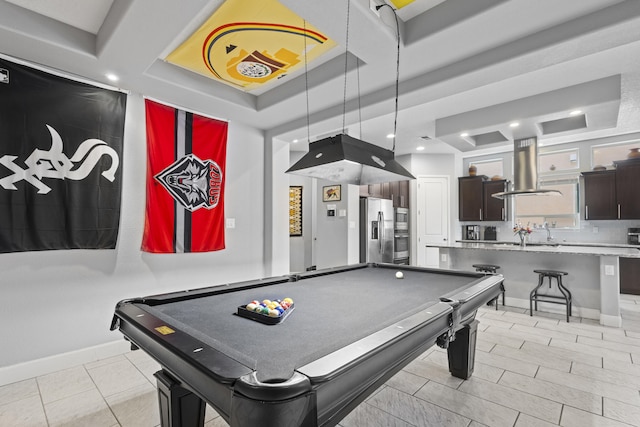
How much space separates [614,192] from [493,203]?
6.09ft

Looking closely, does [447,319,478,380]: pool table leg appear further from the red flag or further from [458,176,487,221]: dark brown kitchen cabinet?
[458,176,487,221]: dark brown kitchen cabinet

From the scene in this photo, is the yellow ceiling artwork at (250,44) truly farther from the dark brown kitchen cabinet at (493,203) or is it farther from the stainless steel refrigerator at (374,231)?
the dark brown kitchen cabinet at (493,203)

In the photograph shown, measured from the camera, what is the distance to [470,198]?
22.2 feet

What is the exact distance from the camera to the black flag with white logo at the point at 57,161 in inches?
93.7

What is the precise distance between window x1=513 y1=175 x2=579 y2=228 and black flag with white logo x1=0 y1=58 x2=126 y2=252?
6948 millimetres

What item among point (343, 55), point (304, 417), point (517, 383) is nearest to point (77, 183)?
point (343, 55)

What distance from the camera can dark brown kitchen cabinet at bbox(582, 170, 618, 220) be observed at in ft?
17.7

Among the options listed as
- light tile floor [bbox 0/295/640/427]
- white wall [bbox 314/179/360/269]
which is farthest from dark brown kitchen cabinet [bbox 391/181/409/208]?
light tile floor [bbox 0/295/640/427]

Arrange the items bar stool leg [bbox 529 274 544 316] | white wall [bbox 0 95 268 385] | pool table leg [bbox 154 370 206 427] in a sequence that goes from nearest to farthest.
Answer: pool table leg [bbox 154 370 206 427] < white wall [bbox 0 95 268 385] < bar stool leg [bbox 529 274 544 316]

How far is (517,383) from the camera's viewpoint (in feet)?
7.66

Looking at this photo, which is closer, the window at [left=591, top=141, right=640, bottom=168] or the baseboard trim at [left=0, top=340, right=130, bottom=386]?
the baseboard trim at [left=0, top=340, right=130, bottom=386]

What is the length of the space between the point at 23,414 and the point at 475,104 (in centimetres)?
512

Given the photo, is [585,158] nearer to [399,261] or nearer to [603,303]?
[603,303]

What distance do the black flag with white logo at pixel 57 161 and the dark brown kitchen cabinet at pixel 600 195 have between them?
7.25m
